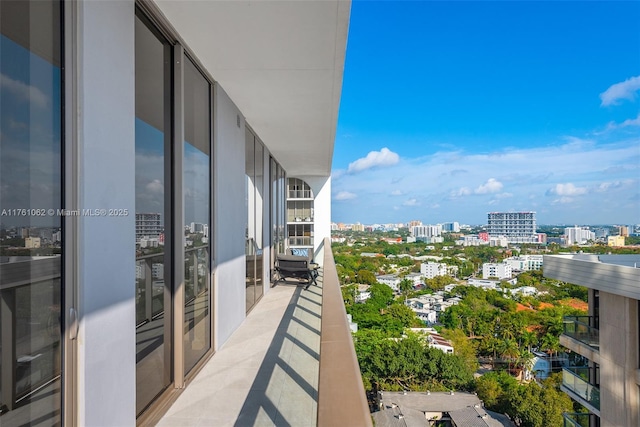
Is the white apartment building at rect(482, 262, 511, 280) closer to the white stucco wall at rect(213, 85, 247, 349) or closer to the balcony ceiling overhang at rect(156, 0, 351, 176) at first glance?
A: the white stucco wall at rect(213, 85, 247, 349)

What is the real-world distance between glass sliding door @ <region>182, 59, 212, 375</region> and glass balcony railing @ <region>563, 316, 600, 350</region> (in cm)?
801

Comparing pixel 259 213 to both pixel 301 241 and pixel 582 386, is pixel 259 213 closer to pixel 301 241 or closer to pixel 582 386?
pixel 301 241

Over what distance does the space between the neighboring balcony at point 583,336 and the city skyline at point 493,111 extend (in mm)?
33344

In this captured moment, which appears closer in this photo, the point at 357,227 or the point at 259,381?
the point at 259,381

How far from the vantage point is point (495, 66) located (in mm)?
65000

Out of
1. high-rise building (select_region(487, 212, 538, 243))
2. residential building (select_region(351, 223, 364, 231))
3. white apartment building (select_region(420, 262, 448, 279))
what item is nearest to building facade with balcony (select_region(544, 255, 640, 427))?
white apartment building (select_region(420, 262, 448, 279))

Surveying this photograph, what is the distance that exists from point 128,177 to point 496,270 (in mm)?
50788

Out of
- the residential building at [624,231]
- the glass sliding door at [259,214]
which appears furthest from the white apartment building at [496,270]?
the glass sliding door at [259,214]

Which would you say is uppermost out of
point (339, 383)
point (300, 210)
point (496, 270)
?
point (300, 210)

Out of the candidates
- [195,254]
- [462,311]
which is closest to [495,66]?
[462,311]

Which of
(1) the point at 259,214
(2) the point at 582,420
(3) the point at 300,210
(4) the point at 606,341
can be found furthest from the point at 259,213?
(2) the point at 582,420

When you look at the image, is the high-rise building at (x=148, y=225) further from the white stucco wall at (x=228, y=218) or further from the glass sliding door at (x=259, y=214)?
the glass sliding door at (x=259, y=214)

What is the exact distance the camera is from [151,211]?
2451 mm

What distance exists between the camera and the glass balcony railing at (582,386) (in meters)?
7.45
